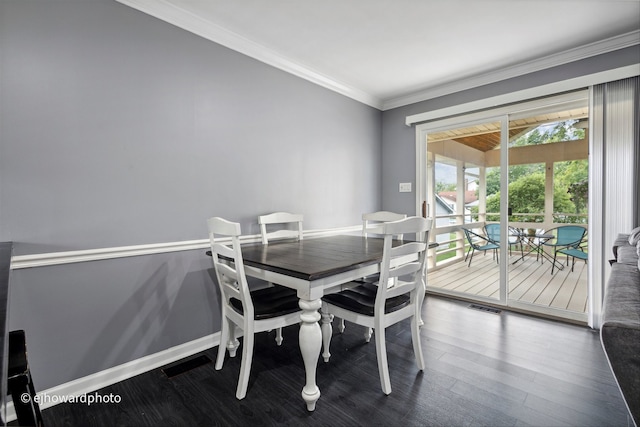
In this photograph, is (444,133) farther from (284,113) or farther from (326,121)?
(284,113)

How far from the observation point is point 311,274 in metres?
1.43

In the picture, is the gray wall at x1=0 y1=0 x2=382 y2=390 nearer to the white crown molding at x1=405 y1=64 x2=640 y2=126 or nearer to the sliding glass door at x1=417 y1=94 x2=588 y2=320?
the white crown molding at x1=405 y1=64 x2=640 y2=126

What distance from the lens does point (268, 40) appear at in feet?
8.25

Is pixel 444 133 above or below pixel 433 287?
above

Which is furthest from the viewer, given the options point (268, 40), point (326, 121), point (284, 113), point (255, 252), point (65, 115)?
point (326, 121)

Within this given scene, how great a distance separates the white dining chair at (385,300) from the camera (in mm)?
1663

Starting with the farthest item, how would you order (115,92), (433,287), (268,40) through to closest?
(433,287) < (268,40) < (115,92)

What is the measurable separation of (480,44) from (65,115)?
313cm

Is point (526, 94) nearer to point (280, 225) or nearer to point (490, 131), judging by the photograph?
point (490, 131)

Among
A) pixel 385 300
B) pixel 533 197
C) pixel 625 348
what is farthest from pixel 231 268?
pixel 533 197

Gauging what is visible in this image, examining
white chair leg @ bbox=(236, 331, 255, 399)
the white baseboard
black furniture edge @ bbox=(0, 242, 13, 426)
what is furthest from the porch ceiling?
black furniture edge @ bbox=(0, 242, 13, 426)

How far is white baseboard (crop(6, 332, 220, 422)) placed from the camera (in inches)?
64.4

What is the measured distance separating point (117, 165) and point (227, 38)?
4.36 ft

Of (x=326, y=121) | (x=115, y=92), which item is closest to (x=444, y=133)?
(x=326, y=121)
